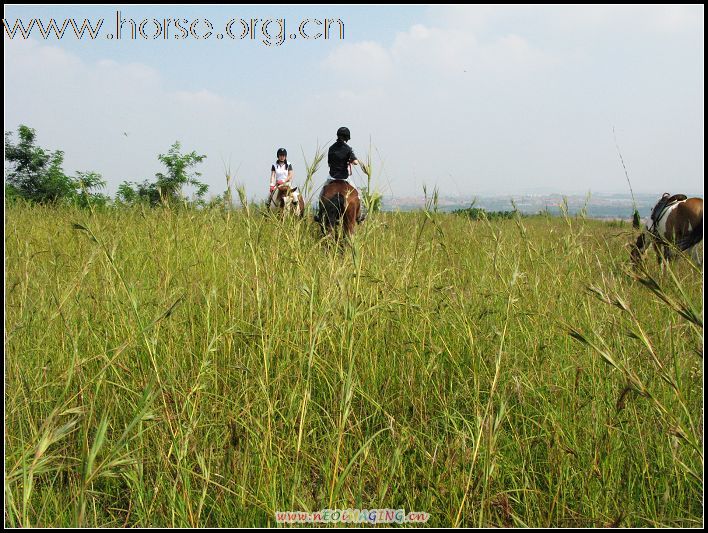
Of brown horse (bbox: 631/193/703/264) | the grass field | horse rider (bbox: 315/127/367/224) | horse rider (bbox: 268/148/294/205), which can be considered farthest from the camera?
horse rider (bbox: 268/148/294/205)

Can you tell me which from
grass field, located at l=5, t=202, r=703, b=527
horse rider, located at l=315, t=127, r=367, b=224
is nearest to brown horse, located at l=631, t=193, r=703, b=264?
horse rider, located at l=315, t=127, r=367, b=224

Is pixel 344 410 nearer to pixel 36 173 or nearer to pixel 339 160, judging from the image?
pixel 339 160

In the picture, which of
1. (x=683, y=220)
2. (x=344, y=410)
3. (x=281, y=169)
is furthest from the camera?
(x=281, y=169)

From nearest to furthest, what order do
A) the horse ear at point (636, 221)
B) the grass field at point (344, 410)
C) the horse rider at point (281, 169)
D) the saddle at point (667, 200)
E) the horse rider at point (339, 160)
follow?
the grass field at point (344, 410), the horse ear at point (636, 221), the horse rider at point (339, 160), the saddle at point (667, 200), the horse rider at point (281, 169)

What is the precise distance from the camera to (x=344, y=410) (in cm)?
126

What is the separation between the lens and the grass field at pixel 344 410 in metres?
1.36

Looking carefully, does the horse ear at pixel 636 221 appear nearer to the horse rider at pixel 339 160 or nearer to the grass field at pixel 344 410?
the grass field at pixel 344 410

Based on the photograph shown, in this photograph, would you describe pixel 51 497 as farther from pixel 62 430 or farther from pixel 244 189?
pixel 244 189

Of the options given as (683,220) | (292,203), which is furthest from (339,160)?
(683,220)

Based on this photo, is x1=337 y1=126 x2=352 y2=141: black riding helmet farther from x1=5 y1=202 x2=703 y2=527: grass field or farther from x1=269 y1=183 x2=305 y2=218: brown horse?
x1=5 y1=202 x2=703 y2=527: grass field

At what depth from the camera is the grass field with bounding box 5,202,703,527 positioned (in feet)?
Result: 4.47

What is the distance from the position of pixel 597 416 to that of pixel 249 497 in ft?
3.94

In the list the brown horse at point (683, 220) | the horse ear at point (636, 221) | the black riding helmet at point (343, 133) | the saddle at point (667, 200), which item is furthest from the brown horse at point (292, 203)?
the saddle at point (667, 200)

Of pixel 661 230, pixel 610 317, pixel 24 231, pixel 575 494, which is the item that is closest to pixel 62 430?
pixel 575 494
